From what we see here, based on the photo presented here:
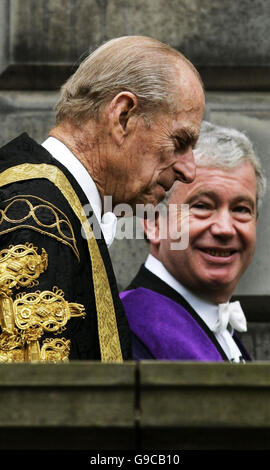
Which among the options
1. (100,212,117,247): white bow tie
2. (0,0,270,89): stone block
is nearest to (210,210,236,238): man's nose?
(100,212,117,247): white bow tie

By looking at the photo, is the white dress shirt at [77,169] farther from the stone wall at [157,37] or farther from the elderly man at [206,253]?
the stone wall at [157,37]

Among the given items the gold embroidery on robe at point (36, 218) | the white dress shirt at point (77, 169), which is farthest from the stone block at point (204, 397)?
the white dress shirt at point (77, 169)

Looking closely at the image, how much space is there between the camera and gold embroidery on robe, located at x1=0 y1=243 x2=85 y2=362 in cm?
266

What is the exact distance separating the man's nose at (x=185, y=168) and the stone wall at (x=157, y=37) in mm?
1299

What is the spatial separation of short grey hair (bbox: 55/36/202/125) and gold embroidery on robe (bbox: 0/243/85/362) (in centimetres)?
59

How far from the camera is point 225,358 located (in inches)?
150

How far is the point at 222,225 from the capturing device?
12.6 feet

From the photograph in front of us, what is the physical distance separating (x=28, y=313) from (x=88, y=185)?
0.57 metres

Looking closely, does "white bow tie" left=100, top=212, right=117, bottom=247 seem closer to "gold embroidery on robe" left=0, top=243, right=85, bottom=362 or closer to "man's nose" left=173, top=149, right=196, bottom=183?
"man's nose" left=173, top=149, right=196, bottom=183

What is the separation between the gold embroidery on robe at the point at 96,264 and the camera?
2.91 metres

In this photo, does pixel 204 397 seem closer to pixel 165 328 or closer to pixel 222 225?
pixel 165 328

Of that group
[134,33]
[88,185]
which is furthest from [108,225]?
[134,33]

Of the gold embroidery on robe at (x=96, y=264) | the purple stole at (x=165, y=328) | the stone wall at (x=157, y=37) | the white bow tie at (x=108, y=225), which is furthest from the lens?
the stone wall at (x=157, y=37)
